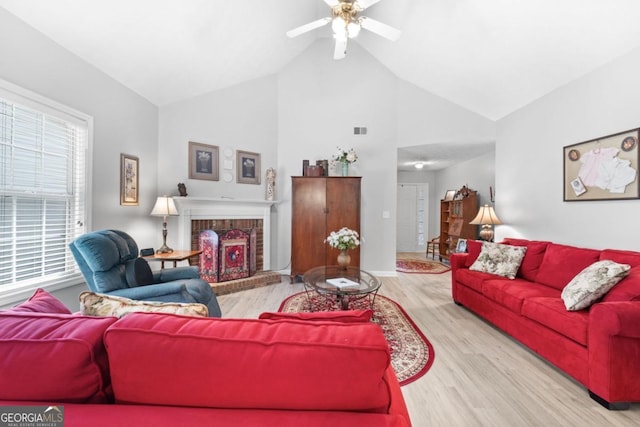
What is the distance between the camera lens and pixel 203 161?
4055 millimetres

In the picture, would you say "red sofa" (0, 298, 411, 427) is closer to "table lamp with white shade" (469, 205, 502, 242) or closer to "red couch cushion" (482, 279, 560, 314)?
"red couch cushion" (482, 279, 560, 314)

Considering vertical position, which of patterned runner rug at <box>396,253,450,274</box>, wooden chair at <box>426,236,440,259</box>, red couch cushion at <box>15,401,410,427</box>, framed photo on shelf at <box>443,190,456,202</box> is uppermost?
framed photo on shelf at <box>443,190,456,202</box>

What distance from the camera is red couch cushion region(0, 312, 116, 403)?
2.11 ft

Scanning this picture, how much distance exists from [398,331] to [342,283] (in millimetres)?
706

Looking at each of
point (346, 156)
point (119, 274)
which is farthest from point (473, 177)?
point (119, 274)

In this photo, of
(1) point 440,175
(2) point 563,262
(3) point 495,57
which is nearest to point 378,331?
(2) point 563,262

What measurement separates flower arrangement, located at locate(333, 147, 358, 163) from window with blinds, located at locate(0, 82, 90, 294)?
307 cm

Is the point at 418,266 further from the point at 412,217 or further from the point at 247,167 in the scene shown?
the point at 247,167

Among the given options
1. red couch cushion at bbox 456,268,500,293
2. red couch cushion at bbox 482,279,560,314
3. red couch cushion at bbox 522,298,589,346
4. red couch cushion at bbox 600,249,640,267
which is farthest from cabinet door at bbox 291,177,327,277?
red couch cushion at bbox 600,249,640,267

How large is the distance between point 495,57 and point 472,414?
138 inches

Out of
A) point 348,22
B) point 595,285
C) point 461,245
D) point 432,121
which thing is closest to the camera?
point 595,285

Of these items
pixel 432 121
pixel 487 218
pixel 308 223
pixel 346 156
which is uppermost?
pixel 432 121

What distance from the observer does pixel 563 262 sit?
2.52m

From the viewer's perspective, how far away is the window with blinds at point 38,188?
6.72ft
